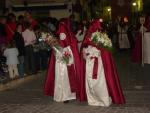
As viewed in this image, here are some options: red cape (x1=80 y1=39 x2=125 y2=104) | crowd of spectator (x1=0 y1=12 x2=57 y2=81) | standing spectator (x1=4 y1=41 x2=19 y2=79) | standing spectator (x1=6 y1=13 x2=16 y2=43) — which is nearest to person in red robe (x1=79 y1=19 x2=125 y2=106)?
red cape (x1=80 y1=39 x2=125 y2=104)

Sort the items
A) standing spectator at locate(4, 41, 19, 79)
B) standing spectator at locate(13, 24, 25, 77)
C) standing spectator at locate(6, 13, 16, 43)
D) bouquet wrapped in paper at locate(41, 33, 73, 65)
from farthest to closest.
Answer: standing spectator at locate(6, 13, 16, 43) < standing spectator at locate(13, 24, 25, 77) < standing spectator at locate(4, 41, 19, 79) < bouquet wrapped in paper at locate(41, 33, 73, 65)

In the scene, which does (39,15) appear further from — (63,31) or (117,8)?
(117,8)

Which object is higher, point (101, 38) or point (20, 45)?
Answer: point (101, 38)

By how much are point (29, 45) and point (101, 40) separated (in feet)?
17.6

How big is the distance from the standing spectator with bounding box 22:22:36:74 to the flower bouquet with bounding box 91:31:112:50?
5.11 m

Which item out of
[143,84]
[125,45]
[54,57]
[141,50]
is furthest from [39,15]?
[54,57]

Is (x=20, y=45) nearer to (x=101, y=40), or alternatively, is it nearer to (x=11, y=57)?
(x=11, y=57)

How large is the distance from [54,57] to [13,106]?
1.39 meters

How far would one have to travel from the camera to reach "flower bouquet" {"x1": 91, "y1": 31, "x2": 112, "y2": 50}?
10477 mm

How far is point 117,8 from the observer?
63.0 m

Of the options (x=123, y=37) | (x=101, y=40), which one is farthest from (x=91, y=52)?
(x=123, y=37)

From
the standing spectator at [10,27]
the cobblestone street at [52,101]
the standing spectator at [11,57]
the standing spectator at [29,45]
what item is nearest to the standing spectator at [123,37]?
the cobblestone street at [52,101]

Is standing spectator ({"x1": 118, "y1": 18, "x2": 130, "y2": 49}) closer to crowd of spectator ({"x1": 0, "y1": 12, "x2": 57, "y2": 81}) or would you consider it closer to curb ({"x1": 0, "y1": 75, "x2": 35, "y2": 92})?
crowd of spectator ({"x1": 0, "y1": 12, "x2": 57, "y2": 81})

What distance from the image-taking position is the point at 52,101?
37.0 ft
